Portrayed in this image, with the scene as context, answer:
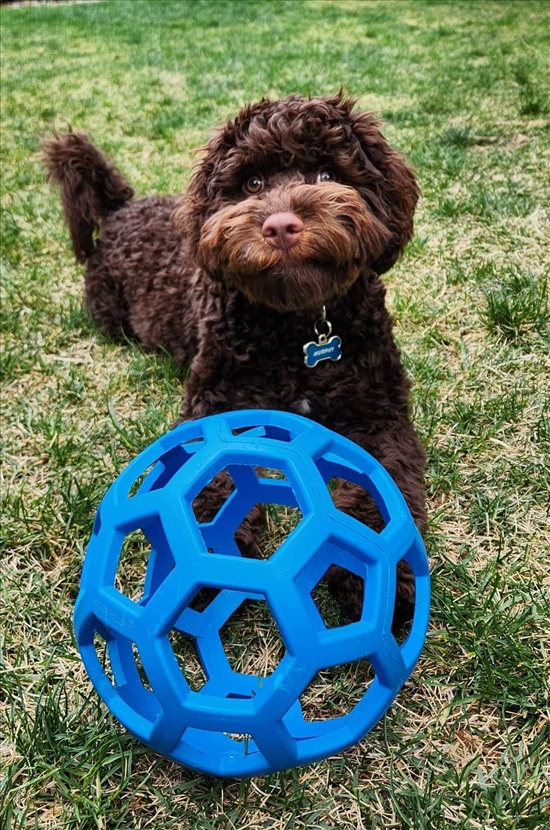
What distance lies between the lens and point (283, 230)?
6.64ft

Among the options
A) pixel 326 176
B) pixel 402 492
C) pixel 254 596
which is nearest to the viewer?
pixel 254 596

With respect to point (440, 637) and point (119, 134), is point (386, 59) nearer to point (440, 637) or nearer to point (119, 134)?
point (119, 134)

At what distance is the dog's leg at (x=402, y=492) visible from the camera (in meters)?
1.88

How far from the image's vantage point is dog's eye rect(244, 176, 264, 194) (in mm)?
2354

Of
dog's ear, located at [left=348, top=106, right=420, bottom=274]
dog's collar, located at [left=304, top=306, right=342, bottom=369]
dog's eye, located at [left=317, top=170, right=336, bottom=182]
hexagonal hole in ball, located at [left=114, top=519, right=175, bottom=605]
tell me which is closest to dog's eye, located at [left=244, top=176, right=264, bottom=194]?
dog's eye, located at [left=317, top=170, right=336, bottom=182]

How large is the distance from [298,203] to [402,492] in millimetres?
961

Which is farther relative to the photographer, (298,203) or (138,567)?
(138,567)

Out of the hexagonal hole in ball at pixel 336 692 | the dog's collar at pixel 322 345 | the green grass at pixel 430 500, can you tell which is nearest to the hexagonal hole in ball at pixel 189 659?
the green grass at pixel 430 500

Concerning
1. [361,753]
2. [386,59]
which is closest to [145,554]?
[361,753]

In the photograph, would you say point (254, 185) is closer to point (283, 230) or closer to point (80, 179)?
point (283, 230)

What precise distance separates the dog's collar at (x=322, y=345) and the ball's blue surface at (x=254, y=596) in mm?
699

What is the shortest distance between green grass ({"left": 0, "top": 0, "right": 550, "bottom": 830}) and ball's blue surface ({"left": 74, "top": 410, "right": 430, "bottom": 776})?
0.22 m

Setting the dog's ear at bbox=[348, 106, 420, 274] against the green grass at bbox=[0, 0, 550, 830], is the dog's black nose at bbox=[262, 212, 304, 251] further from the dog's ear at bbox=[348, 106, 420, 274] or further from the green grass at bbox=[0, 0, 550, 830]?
the green grass at bbox=[0, 0, 550, 830]

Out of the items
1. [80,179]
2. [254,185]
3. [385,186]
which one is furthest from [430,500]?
[80,179]
